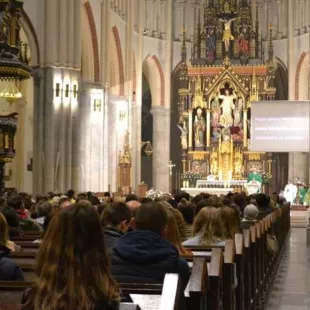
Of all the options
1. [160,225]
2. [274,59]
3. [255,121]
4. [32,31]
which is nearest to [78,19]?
[32,31]

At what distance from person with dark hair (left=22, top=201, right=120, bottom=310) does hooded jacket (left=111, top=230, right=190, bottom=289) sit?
122 centimetres

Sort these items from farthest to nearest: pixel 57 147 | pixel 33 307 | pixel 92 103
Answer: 1. pixel 92 103
2. pixel 57 147
3. pixel 33 307

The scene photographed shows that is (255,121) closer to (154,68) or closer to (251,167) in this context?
(251,167)

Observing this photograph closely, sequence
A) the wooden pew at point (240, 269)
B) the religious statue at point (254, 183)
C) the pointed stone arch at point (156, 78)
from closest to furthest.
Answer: the wooden pew at point (240, 269) → the religious statue at point (254, 183) → the pointed stone arch at point (156, 78)

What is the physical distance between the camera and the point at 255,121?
25328 mm

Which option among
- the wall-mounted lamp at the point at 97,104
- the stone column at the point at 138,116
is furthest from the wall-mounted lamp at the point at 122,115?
the wall-mounted lamp at the point at 97,104

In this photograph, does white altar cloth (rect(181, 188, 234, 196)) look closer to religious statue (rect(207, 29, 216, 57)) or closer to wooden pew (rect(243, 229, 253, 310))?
religious statue (rect(207, 29, 216, 57))

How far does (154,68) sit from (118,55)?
524 cm

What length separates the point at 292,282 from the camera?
38.8 ft

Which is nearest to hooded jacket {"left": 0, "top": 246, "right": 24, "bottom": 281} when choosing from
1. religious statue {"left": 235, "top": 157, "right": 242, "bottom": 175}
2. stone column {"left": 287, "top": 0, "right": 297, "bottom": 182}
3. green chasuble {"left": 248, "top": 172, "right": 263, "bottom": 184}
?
green chasuble {"left": 248, "top": 172, "right": 263, "bottom": 184}

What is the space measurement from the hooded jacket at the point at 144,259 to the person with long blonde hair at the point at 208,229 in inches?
111

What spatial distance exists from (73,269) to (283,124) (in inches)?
873

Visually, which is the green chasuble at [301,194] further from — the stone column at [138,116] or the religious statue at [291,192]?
the stone column at [138,116]

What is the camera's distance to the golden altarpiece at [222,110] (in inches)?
1417
